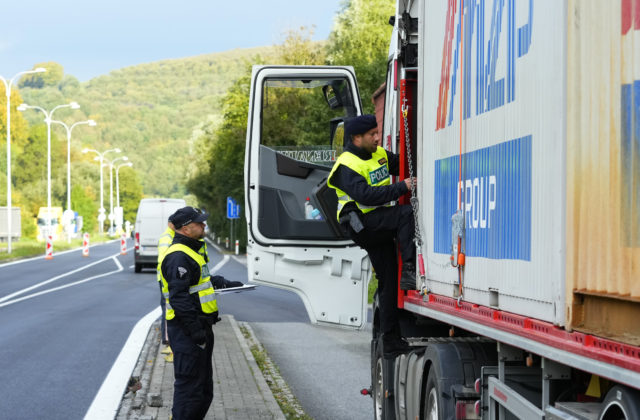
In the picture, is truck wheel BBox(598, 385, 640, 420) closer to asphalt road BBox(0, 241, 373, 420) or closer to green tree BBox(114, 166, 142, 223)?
asphalt road BBox(0, 241, 373, 420)

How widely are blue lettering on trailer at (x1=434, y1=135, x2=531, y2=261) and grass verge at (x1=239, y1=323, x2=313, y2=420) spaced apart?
3638 millimetres

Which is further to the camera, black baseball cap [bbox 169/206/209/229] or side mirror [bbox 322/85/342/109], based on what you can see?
side mirror [bbox 322/85/342/109]

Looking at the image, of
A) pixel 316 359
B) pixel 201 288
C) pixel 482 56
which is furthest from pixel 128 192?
pixel 482 56

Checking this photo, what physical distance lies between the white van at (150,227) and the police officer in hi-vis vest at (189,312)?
29.9 metres

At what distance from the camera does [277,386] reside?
11188 mm

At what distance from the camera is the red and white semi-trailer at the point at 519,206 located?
343 centimetres

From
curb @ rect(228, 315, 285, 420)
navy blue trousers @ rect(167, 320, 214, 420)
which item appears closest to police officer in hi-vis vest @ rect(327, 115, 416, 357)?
navy blue trousers @ rect(167, 320, 214, 420)

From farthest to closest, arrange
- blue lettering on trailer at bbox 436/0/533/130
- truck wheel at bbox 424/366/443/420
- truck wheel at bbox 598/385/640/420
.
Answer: truck wheel at bbox 424/366/443/420
blue lettering on trailer at bbox 436/0/533/130
truck wheel at bbox 598/385/640/420

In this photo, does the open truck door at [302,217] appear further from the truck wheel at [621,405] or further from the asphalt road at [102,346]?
the truck wheel at [621,405]

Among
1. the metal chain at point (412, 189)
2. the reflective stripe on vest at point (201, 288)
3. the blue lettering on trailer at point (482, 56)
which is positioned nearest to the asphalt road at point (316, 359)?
the reflective stripe on vest at point (201, 288)

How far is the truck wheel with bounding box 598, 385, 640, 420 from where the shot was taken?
3196mm

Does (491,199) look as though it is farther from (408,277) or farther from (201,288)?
(201,288)

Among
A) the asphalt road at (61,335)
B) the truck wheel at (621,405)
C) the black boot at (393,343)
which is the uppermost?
the truck wheel at (621,405)

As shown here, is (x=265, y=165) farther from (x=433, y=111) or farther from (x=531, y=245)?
(x=531, y=245)
